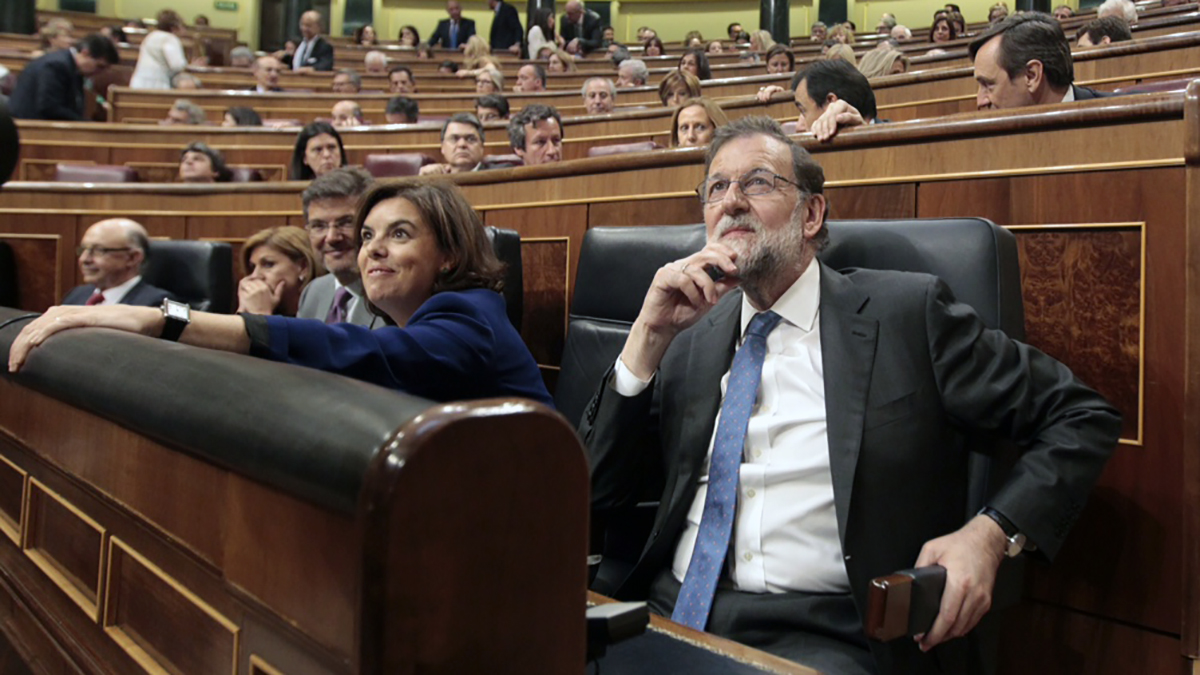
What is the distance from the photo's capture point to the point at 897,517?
2.27ft

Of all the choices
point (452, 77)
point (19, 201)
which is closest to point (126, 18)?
point (452, 77)

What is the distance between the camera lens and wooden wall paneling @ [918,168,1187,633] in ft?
2.49

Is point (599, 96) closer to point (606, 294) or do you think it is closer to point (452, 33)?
point (606, 294)

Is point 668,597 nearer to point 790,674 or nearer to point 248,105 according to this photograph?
point 790,674

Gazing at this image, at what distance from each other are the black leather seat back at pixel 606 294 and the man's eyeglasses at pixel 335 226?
1.92 feet

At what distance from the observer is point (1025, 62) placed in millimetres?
1496

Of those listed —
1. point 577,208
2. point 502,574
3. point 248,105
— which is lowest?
point 502,574

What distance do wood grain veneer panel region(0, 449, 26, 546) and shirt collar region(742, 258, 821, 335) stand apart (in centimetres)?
59

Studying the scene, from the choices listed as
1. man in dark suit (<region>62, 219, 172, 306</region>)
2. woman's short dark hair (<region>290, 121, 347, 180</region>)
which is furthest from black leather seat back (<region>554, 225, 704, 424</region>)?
woman's short dark hair (<region>290, 121, 347, 180</region>)

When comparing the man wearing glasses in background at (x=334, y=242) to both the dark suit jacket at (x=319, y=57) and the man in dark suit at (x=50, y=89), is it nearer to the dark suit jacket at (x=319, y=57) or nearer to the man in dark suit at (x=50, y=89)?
the man in dark suit at (x=50, y=89)

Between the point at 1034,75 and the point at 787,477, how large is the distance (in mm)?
1083

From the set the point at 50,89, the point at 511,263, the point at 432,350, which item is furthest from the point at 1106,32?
the point at 50,89

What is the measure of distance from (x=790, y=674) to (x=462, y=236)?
24.7 inches

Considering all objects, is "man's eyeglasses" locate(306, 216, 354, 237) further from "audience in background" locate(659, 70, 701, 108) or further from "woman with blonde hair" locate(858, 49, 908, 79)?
"woman with blonde hair" locate(858, 49, 908, 79)
